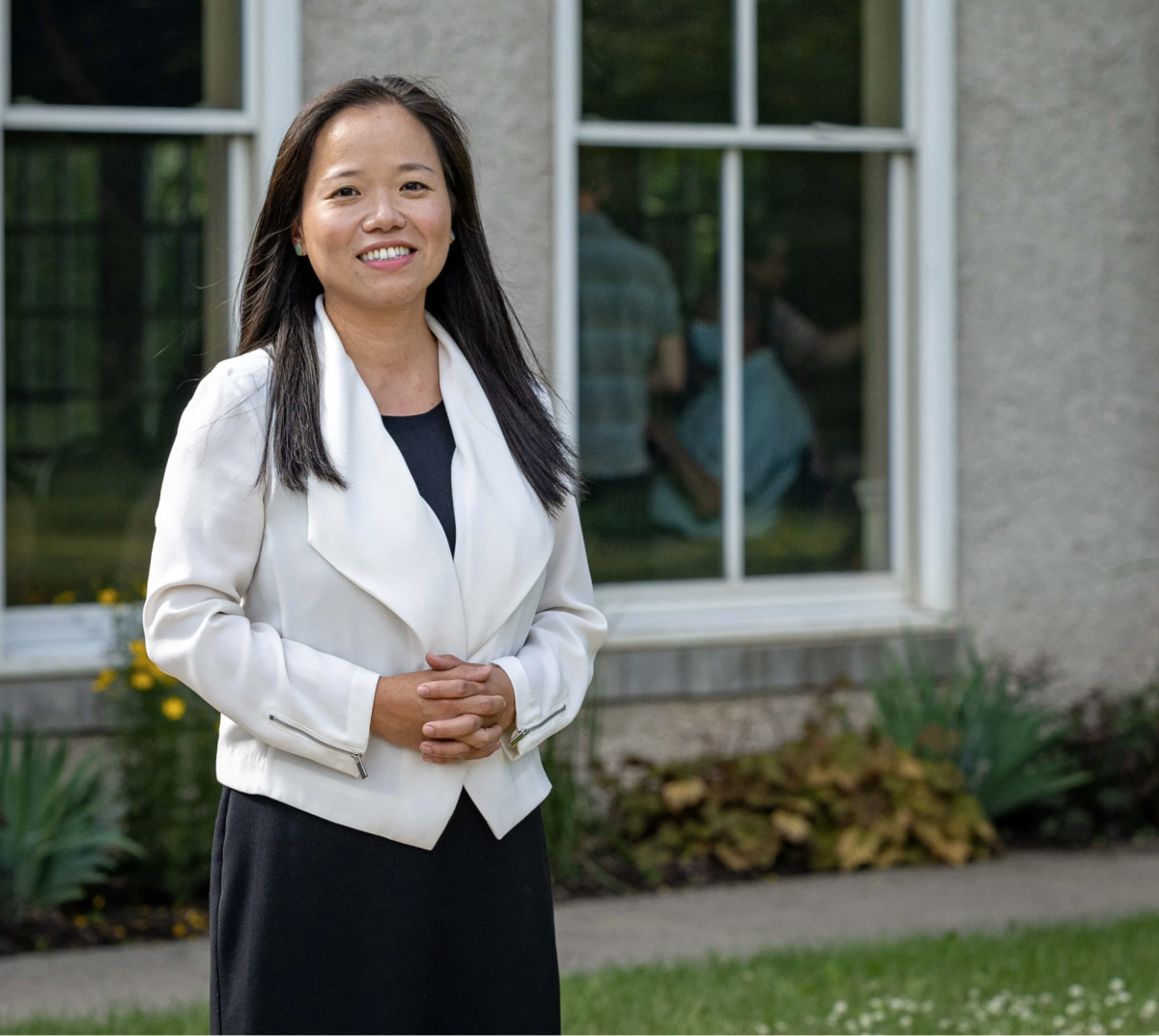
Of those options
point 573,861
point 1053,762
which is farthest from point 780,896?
point 1053,762

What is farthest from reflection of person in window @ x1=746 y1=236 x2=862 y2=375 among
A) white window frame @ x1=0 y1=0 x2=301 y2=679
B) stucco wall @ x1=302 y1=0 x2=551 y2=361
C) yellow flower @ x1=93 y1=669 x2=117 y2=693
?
yellow flower @ x1=93 y1=669 x2=117 y2=693

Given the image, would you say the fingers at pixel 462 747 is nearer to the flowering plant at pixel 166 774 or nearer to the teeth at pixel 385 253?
the teeth at pixel 385 253

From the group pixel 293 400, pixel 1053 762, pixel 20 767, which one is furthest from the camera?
pixel 1053 762

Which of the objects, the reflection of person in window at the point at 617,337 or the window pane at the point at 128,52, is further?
the reflection of person in window at the point at 617,337

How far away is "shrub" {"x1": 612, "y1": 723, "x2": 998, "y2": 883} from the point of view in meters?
5.54

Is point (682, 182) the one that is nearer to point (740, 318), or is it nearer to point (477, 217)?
point (740, 318)

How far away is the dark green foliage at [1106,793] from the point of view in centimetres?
601

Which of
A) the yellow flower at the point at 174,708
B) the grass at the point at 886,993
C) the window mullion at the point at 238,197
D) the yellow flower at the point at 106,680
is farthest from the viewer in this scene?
the window mullion at the point at 238,197

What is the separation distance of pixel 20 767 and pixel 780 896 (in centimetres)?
235

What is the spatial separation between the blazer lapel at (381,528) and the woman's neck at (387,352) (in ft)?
0.27

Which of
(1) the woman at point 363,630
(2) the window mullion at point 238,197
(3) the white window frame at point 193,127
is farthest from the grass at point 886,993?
(2) the window mullion at point 238,197

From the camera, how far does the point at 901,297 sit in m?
6.47

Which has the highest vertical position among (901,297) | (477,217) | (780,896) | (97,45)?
(97,45)

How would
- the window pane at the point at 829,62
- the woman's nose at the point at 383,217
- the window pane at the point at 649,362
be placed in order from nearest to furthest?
the woman's nose at the point at 383,217
the window pane at the point at 649,362
the window pane at the point at 829,62
